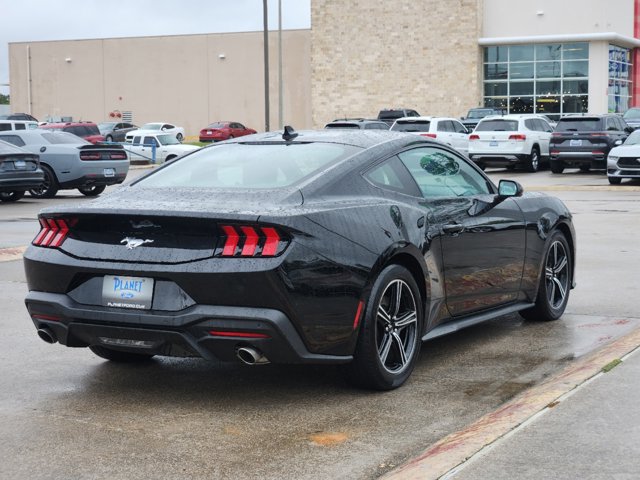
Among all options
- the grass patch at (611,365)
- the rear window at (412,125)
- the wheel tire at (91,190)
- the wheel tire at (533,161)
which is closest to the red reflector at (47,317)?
the grass patch at (611,365)

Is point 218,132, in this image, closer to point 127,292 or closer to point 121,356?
point 121,356

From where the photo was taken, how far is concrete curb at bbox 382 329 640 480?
437 centimetres

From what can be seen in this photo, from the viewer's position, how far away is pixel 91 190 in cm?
2469

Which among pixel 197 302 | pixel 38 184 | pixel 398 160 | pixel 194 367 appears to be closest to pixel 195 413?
pixel 197 302

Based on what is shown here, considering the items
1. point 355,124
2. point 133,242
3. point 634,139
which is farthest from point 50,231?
point 355,124

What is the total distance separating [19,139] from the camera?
2378cm

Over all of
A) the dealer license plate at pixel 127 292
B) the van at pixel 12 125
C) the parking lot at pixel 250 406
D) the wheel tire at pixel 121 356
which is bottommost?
the parking lot at pixel 250 406

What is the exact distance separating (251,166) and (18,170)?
636 inches

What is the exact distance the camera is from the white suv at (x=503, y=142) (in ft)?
105

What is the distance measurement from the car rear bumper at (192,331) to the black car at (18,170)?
53.3 ft

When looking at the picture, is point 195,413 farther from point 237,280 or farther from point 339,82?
point 339,82

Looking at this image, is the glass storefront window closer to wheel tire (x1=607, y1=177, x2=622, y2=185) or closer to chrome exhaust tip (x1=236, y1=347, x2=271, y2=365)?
wheel tire (x1=607, y1=177, x2=622, y2=185)

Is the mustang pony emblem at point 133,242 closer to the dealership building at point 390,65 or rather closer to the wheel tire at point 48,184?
the wheel tire at point 48,184

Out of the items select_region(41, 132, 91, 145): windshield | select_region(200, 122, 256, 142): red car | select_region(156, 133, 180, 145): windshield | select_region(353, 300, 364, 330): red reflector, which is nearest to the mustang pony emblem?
select_region(353, 300, 364, 330): red reflector
